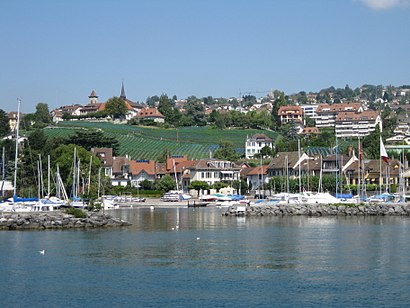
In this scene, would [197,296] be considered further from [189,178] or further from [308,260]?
[189,178]

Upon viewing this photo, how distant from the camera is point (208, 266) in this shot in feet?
137

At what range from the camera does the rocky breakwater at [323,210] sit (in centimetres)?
7762

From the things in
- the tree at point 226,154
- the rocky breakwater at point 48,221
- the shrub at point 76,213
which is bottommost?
the rocky breakwater at point 48,221

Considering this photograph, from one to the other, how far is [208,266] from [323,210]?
3801cm

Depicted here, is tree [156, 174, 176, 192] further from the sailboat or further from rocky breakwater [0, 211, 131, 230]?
rocky breakwater [0, 211, 131, 230]

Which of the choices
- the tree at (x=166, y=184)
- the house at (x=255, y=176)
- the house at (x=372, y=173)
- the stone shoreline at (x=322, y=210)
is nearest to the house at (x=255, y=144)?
the house at (x=255, y=176)

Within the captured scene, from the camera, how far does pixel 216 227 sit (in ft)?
212

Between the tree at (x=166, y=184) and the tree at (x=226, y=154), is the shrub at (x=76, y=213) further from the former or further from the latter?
the tree at (x=226, y=154)

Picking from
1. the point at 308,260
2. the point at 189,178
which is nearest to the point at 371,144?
the point at 189,178

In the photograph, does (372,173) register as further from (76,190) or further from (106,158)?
(76,190)

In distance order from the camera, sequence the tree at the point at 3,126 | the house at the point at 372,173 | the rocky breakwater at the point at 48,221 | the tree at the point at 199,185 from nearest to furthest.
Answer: the rocky breakwater at the point at 48,221 → the house at the point at 372,173 → the tree at the point at 199,185 → the tree at the point at 3,126

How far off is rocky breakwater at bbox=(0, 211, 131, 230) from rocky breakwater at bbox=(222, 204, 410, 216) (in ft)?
61.9

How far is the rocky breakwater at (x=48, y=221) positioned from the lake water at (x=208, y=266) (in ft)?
7.62

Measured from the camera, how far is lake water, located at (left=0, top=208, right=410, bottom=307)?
34250mm
